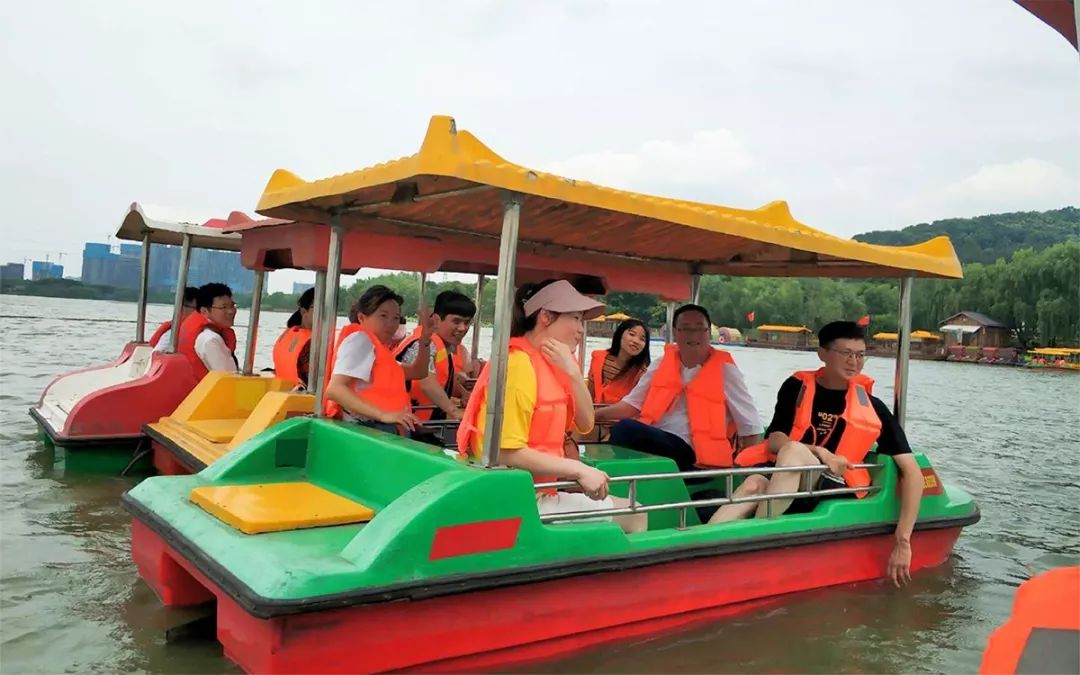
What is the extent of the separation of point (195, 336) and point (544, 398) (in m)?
5.23

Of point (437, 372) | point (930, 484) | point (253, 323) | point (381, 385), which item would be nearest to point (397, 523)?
point (381, 385)

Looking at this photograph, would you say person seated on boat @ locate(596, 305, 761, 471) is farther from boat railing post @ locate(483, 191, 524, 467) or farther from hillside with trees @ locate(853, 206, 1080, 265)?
hillside with trees @ locate(853, 206, 1080, 265)

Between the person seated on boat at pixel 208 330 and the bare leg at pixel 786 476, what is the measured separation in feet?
16.3

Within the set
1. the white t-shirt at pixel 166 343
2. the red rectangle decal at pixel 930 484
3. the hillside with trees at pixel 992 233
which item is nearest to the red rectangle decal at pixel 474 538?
the red rectangle decal at pixel 930 484

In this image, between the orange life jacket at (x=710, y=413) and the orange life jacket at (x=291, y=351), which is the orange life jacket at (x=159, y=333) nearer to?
the orange life jacket at (x=291, y=351)

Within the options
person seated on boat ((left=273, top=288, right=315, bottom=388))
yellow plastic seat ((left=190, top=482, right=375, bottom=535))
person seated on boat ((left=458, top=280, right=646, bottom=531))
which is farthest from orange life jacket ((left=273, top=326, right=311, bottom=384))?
person seated on boat ((left=458, top=280, right=646, bottom=531))

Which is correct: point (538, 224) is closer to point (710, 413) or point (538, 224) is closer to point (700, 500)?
point (710, 413)

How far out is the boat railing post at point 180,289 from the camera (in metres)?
7.90

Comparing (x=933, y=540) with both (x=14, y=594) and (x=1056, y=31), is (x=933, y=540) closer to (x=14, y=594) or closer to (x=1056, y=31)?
(x=1056, y=31)

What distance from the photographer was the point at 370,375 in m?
4.90

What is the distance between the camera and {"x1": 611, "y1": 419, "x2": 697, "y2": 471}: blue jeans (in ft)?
17.8

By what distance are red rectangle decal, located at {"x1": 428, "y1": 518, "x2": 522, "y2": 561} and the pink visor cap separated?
0.92m

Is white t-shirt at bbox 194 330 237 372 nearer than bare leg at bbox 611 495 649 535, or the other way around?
bare leg at bbox 611 495 649 535

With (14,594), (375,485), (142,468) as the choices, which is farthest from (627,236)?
(142,468)
